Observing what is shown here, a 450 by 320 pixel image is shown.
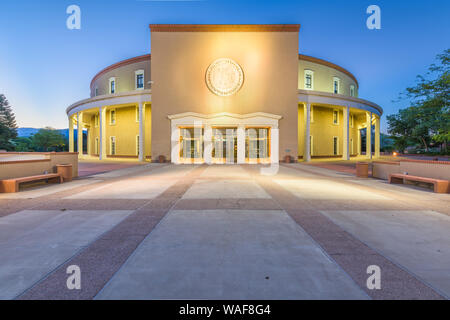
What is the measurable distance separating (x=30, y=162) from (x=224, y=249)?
441 inches

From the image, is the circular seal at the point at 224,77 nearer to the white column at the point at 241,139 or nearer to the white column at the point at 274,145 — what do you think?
the white column at the point at 241,139

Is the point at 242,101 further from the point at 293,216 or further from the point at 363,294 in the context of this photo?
the point at 363,294

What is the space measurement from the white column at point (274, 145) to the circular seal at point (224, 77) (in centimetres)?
652

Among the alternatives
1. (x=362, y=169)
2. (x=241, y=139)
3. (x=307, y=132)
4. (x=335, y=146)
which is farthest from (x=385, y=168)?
(x=335, y=146)

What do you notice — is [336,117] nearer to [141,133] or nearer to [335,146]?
[335,146]

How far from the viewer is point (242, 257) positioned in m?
3.11

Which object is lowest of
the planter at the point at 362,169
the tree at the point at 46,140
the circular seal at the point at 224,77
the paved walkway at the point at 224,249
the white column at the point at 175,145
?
the paved walkway at the point at 224,249

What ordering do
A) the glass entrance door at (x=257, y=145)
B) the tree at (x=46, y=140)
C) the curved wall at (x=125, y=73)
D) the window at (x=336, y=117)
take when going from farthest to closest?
the tree at (x=46, y=140), the window at (x=336, y=117), the curved wall at (x=125, y=73), the glass entrance door at (x=257, y=145)

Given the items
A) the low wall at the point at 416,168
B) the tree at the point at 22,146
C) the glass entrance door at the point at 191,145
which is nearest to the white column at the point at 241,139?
the glass entrance door at the point at 191,145

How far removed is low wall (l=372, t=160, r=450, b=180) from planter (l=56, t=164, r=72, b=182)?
17.0 meters

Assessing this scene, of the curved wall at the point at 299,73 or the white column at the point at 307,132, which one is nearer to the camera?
the white column at the point at 307,132

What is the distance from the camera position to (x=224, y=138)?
25.3 metres

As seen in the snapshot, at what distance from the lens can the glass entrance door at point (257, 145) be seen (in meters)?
25.1

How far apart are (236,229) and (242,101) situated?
22.8 meters
